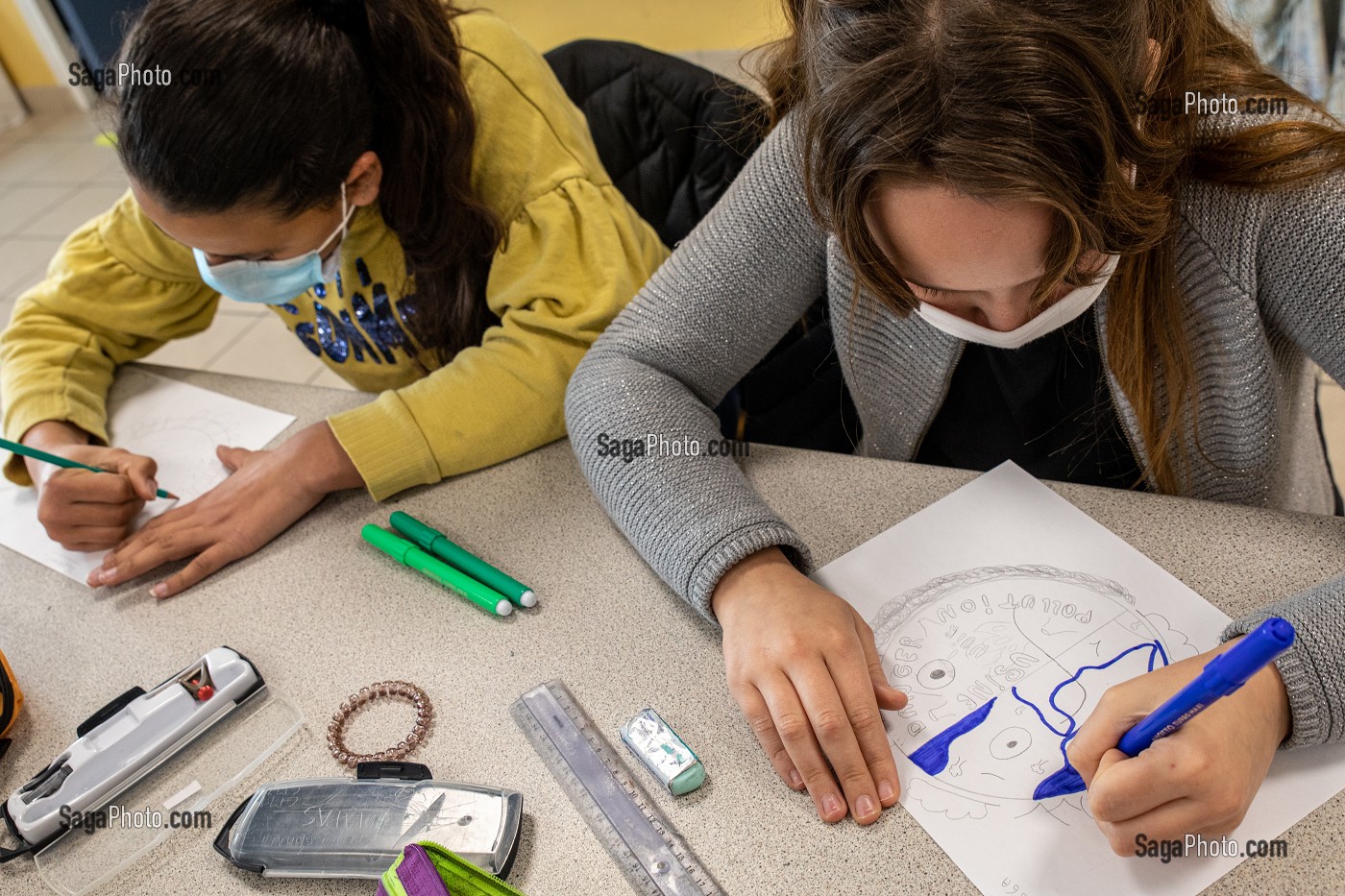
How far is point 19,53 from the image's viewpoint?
397cm

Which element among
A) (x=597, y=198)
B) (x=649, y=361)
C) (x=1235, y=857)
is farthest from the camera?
(x=597, y=198)

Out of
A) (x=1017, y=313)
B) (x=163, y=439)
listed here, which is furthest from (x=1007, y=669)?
(x=163, y=439)

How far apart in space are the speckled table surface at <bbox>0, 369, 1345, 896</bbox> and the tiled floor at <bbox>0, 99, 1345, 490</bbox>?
1217 mm

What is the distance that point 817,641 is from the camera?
66 cm

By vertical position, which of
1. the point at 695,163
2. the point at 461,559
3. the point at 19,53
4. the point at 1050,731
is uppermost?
the point at 19,53

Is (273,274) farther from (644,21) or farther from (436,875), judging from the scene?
(644,21)

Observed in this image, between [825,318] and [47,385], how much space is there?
34.1 inches

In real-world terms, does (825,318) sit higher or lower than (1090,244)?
lower

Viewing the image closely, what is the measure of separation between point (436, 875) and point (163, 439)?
28.0 inches

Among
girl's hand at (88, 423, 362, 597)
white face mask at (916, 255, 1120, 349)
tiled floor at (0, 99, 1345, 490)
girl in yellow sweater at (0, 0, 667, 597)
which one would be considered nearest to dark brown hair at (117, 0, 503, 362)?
girl in yellow sweater at (0, 0, 667, 597)

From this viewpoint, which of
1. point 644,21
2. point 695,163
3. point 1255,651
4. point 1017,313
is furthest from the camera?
point 644,21

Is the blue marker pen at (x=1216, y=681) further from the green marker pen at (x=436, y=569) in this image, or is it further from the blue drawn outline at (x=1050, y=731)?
the green marker pen at (x=436, y=569)

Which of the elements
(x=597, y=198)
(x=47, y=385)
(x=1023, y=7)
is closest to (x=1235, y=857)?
(x=1023, y=7)

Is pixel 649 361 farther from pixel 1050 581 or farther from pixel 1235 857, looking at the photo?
pixel 1235 857
